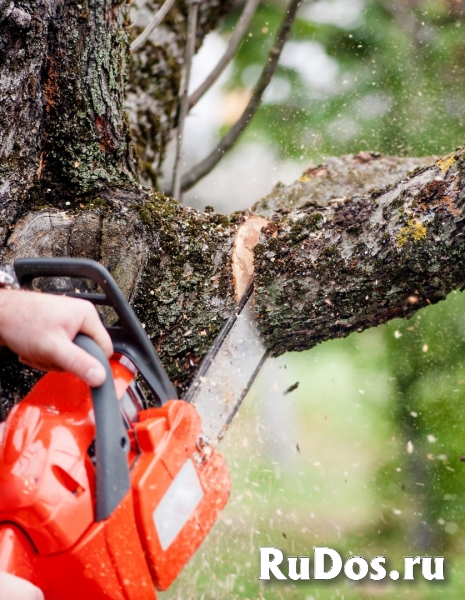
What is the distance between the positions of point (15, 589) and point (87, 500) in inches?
6.3

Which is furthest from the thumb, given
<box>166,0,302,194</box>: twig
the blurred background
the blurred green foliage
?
the blurred green foliage

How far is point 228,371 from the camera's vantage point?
145 cm

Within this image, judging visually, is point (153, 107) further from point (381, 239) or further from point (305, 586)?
point (305, 586)

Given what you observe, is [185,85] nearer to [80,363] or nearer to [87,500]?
[80,363]

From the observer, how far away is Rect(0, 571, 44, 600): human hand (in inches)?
33.7

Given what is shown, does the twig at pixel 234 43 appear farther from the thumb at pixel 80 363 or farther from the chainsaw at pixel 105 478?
the thumb at pixel 80 363

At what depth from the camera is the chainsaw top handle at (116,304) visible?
1027 mm

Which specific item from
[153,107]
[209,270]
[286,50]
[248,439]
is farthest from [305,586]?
[286,50]

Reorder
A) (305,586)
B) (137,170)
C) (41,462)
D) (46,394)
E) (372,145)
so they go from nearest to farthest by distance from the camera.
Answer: (41,462) → (46,394) → (137,170) → (305,586) → (372,145)

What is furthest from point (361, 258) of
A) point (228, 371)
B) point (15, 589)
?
point (15, 589)

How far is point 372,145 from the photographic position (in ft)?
12.1

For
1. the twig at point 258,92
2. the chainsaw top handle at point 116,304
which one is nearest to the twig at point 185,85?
the twig at point 258,92

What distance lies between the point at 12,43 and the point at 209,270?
71 cm

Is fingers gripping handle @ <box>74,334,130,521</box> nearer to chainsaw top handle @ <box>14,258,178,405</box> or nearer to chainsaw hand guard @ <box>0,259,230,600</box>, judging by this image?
chainsaw hand guard @ <box>0,259,230,600</box>
